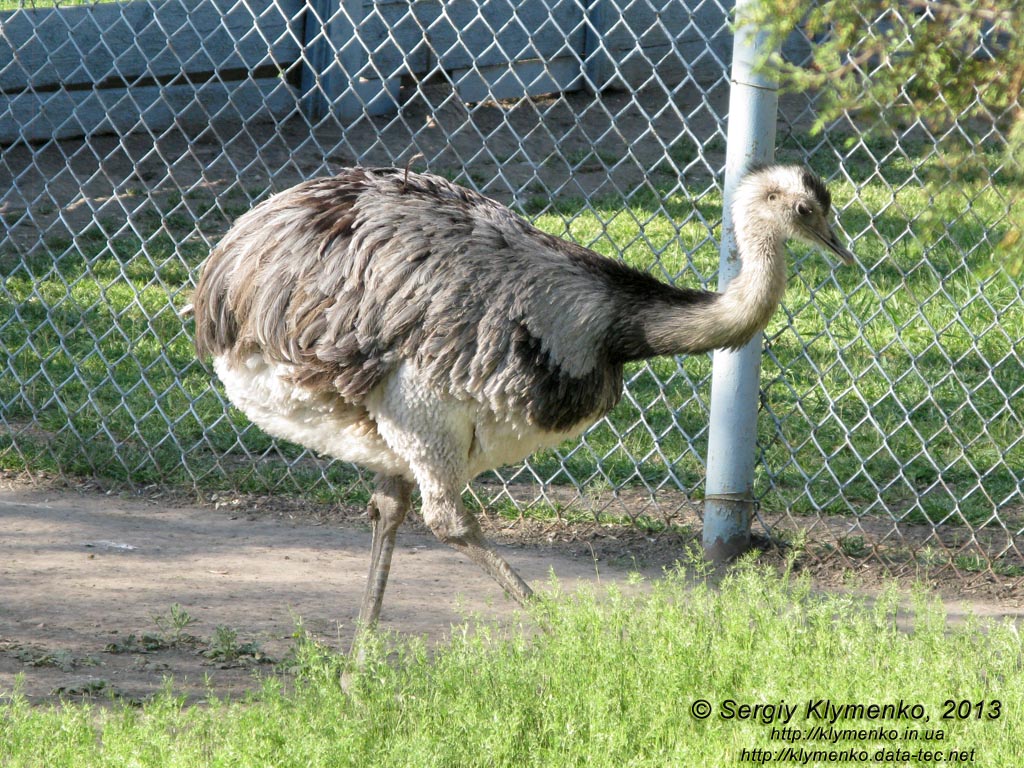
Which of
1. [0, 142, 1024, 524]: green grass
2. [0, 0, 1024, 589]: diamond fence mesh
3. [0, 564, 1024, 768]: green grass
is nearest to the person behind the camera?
[0, 564, 1024, 768]: green grass

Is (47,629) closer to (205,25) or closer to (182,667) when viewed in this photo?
(182,667)

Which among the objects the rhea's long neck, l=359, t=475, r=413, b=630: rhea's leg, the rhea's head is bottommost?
l=359, t=475, r=413, b=630: rhea's leg

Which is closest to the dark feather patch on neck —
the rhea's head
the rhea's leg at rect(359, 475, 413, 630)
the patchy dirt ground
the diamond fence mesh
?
the rhea's head

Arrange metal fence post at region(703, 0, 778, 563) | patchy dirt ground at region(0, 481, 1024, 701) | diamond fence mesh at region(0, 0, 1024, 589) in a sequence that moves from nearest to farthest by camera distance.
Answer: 1. patchy dirt ground at region(0, 481, 1024, 701)
2. metal fence post at region(703, 0, 778, 563)
3. diamond fence mesh at region(0, 0, 1024, 589)

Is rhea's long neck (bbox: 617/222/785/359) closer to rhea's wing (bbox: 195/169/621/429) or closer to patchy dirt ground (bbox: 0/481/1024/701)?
rhea's wing (bbox: 195/169/621/429)

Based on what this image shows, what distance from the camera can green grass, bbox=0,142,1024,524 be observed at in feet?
17.7

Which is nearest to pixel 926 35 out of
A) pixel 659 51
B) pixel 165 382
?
pixel 165 382

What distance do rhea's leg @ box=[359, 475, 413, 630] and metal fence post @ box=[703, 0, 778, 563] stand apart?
3.89 ft

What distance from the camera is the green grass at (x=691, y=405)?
541 centimetres

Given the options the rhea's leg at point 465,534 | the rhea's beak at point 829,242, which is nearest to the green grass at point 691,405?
the rhea's beak at point 829,242

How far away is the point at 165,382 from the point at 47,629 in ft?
7.24

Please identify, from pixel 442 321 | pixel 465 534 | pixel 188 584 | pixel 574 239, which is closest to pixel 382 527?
pixel 465 534

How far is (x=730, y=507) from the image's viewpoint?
15.9 ft

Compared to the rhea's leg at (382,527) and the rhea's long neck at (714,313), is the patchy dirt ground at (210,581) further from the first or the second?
the rhea's long neck at (714,313)
